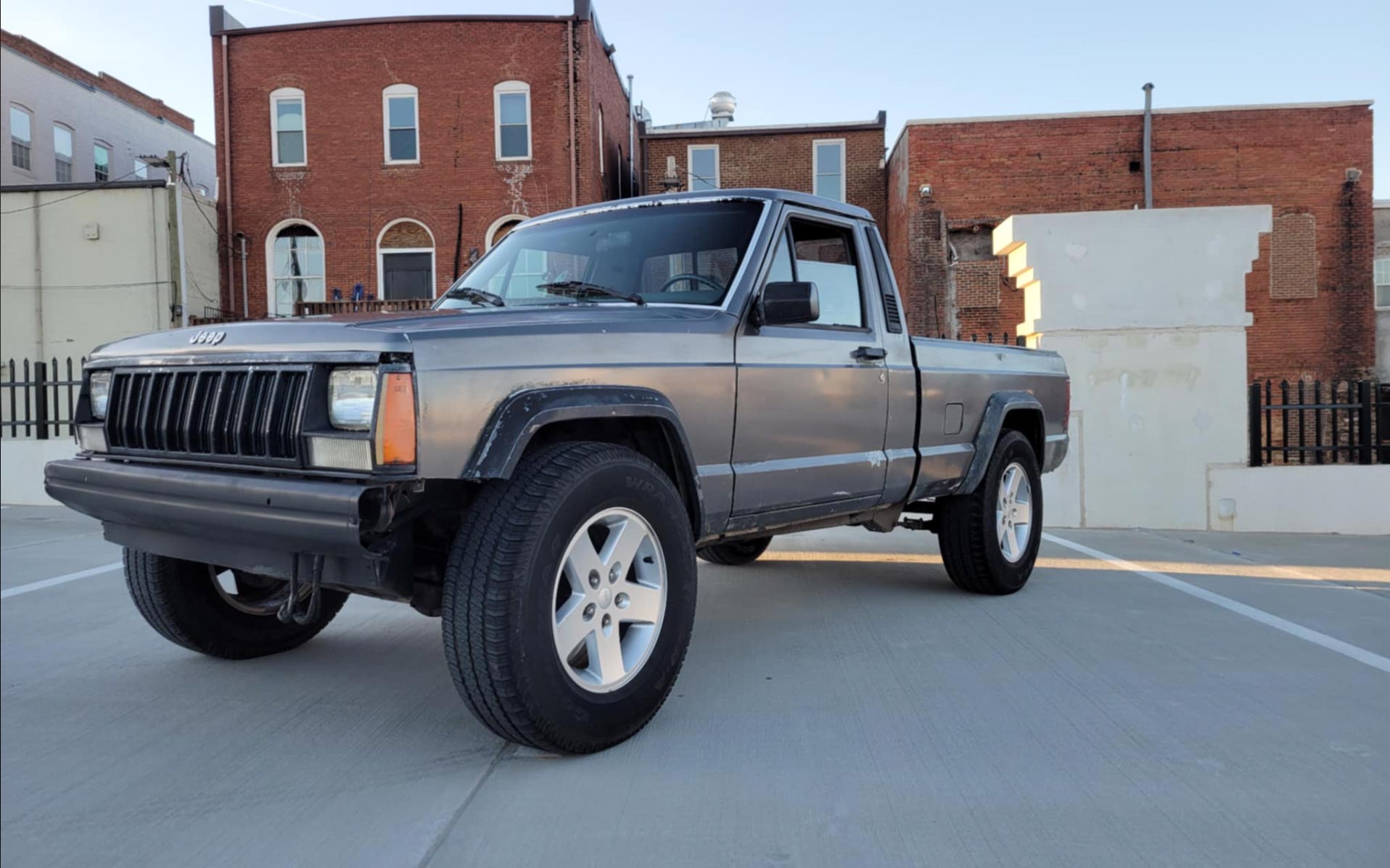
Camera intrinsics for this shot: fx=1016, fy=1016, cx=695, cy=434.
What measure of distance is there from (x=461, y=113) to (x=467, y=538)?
23.0 m

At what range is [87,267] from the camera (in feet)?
76.5

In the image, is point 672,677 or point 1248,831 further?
point 672,677

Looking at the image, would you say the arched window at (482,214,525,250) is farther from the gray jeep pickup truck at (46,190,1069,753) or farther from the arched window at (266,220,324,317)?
the gray jeep pickup truck at (46,190,1069,753)

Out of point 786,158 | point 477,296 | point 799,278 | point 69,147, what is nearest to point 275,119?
point 69,147

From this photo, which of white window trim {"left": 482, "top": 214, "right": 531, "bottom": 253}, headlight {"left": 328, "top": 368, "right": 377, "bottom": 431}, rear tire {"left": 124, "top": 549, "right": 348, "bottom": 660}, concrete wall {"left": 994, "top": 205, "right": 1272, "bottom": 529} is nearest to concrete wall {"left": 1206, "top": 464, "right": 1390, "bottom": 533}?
concrete wall {"left": 994, "top": 205, "right": 1272, "bottom": 529}

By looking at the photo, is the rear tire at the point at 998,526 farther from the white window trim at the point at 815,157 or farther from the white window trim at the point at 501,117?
the white window trim at the point at 815,157

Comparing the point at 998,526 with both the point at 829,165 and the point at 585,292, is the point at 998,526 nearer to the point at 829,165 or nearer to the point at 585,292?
the point at 585,292

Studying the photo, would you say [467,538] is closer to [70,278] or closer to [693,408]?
[693,408]

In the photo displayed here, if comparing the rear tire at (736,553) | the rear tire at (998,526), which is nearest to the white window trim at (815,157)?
the rear tire at (736,553)

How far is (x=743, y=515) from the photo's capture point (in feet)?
13.3

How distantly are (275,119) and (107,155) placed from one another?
10835mm

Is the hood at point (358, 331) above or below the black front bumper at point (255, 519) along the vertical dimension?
above

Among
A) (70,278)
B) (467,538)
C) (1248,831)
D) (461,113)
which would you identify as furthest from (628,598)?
(70,278)

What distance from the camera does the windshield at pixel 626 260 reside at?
13.6 ft
